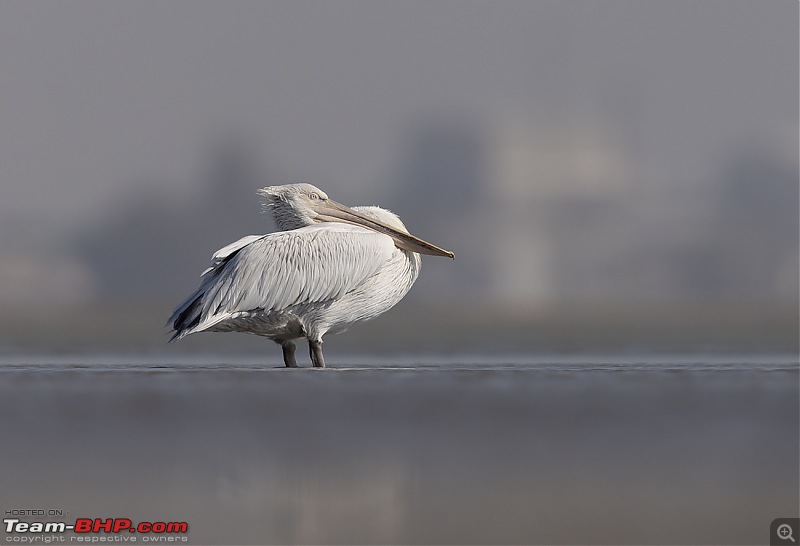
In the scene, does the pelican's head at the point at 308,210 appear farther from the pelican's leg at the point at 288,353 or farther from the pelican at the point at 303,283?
the pelican's leg at the point at 288,353

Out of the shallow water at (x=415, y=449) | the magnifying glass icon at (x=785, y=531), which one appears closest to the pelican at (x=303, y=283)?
the shallow water at (x=415, y=449)

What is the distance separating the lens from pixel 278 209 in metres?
9.41

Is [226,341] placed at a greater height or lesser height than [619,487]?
lesser

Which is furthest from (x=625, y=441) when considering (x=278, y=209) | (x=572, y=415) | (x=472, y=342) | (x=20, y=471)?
(x=472, y=342)

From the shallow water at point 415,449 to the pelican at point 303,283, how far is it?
33cm

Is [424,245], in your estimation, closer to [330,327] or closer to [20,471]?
[330,327]

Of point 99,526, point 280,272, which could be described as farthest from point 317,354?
point 99,526

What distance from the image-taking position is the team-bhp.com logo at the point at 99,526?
486 centimetres

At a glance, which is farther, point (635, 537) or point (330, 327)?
point (330, 327)

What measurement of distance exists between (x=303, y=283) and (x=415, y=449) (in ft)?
8.34

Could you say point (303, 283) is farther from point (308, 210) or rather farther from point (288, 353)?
point (308, 210)

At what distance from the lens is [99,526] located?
4.94 m

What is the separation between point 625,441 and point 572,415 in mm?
620

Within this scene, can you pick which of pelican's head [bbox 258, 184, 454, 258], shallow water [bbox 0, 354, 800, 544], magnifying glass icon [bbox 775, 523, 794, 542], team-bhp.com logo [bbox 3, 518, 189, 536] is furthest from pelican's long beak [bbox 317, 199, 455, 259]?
magnifying glass icon [bbox 775, 523, 794, 542]
